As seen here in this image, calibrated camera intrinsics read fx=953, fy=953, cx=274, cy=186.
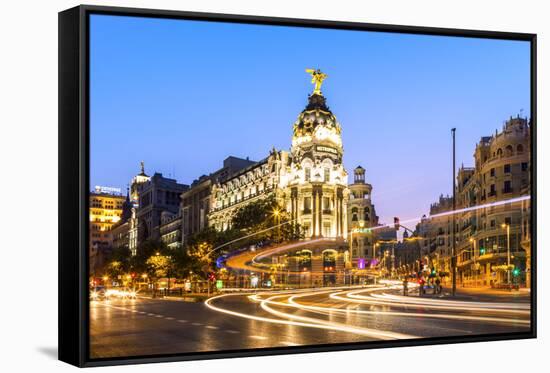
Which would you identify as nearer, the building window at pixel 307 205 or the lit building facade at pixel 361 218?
the building window at pixel 307 205

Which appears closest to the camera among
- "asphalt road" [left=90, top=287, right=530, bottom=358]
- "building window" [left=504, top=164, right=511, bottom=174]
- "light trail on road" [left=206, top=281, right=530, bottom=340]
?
"asphalt road" [left=90, top=287, right=530, bottom=358]

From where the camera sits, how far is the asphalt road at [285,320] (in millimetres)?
13734

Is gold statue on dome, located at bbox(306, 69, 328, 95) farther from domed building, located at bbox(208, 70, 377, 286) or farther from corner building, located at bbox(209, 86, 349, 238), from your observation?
corner building, located at bbox(209, 86, 349, 238)

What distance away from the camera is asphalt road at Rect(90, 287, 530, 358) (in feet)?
45.1

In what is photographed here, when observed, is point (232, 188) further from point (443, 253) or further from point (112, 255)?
point (443, 253)

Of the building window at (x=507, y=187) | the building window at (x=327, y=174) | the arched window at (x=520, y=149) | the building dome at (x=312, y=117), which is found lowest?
the building window at (x=507, y=187)

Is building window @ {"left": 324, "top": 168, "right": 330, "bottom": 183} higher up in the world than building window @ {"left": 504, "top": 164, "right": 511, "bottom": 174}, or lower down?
lower down

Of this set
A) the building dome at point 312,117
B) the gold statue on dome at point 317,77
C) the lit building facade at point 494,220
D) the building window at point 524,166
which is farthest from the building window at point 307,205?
the building window at point 524,166

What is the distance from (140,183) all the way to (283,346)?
3308 millimetres

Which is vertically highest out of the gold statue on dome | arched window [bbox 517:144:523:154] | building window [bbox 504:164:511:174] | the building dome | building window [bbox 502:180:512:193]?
the gold statue on dome

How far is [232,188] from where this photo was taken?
1523 cm

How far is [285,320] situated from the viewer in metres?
15.1

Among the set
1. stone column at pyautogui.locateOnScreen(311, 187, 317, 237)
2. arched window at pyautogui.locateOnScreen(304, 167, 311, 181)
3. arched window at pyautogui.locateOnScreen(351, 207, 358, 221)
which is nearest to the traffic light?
arched window at pyautogui.locateOnScreen(351, 207, 358, 221)

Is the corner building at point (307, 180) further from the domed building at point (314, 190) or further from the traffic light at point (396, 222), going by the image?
the traffic light at point (396, 222)
